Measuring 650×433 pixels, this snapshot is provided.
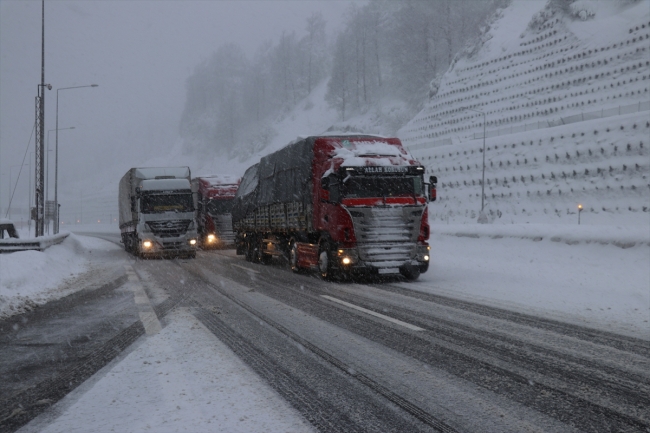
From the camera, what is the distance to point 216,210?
30.8 meters

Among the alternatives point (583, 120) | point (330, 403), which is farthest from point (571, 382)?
point (583, 120)

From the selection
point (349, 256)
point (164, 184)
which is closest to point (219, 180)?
point (164, 184)

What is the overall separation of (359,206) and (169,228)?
1208 cm

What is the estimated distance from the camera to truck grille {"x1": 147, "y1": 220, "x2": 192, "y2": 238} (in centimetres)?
2353

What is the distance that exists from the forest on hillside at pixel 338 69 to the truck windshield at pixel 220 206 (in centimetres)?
5694

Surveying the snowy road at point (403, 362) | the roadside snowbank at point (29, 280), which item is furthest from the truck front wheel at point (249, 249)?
the snowy road at point (403, 362)

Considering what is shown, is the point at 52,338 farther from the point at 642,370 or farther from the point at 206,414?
the point at 642,370

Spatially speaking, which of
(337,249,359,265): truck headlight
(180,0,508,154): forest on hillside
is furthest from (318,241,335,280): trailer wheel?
(180,0,508,154): forest on hillside

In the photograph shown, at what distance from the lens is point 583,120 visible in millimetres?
48531

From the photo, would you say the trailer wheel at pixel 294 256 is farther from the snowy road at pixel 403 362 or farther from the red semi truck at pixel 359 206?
the snowy road at pixel 403 362

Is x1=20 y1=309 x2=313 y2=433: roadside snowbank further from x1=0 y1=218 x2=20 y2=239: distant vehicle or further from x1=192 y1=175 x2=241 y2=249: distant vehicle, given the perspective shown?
x1=192 y1=175 x2=241 y2=249: distant vehicle

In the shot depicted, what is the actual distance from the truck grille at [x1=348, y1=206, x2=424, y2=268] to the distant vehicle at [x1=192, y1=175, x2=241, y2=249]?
57.4ft

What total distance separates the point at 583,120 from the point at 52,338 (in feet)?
162

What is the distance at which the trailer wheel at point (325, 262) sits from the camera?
14.7 metres
